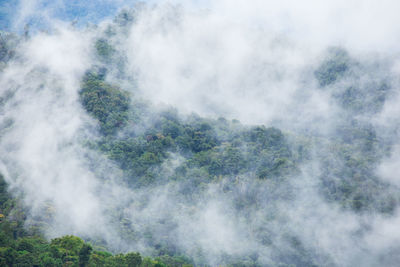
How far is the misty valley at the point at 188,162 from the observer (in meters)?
20.6

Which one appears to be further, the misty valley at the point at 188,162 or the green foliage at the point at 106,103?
the green foliage at the point at 106,103

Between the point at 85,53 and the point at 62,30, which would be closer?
the point at 85,53

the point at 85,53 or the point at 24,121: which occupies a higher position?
the point at 85,53

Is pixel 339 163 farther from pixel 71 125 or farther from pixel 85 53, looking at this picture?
pixel 85 53

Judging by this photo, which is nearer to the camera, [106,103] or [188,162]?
[188,162]

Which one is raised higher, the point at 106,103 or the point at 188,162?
the point at 106,103

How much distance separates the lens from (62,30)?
147ft

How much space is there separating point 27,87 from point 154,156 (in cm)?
1189

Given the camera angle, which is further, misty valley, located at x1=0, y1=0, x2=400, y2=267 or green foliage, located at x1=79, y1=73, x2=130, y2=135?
green foliage, located at x1=79, y1=73, x2=130, y2=135

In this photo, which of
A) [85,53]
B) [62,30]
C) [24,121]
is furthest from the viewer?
[62,30]

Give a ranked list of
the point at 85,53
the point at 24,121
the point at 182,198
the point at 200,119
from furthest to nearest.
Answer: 1. the point at 85,53
2. the point at 200,119
3. the point at 24,121
4. the point at 182,198

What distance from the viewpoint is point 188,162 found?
90.6 feet

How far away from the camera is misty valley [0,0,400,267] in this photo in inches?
811

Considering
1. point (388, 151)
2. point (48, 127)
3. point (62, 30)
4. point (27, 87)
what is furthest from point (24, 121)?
point (388, 151)
